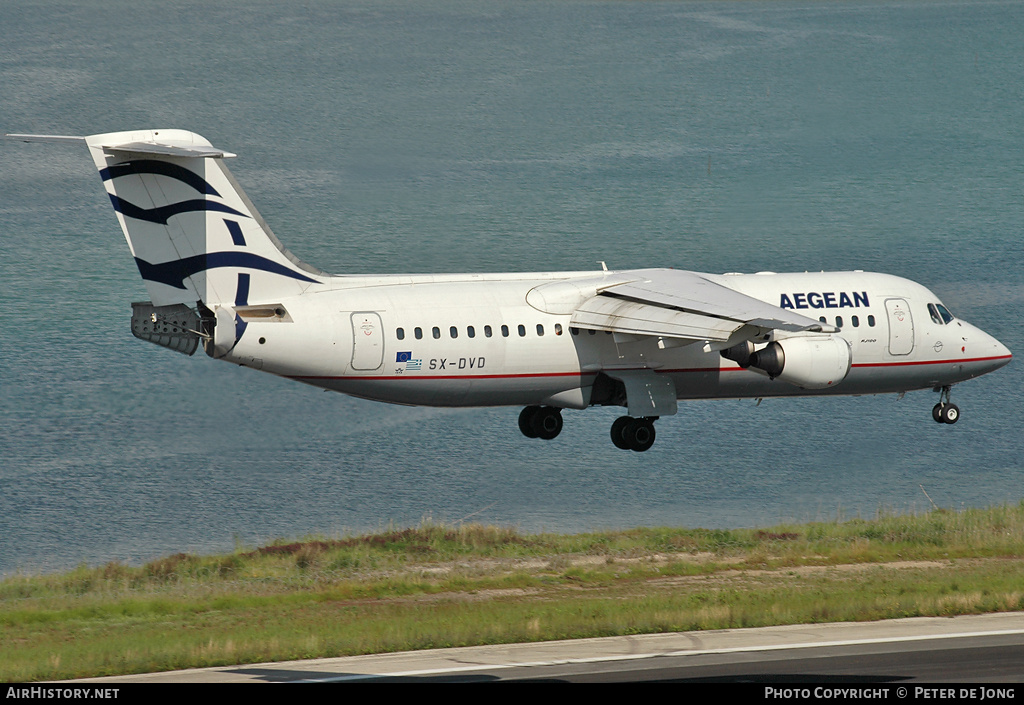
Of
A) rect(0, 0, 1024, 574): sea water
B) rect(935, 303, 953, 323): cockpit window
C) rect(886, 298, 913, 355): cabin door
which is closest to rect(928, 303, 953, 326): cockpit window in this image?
rect(935, 303, 953, 323): cockpit window

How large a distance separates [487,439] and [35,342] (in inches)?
1200

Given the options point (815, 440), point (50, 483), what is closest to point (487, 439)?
point (815, 440)

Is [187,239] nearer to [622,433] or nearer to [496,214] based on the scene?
[622,433]

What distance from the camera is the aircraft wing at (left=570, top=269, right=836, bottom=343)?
29.6m

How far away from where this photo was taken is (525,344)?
31.8 metres

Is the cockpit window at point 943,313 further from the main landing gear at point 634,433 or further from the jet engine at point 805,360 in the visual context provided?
the main landing gear at point 634,433

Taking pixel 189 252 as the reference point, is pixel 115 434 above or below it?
below

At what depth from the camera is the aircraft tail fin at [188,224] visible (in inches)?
1123

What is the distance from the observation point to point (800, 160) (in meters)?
118

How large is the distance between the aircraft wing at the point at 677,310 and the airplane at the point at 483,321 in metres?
0.05

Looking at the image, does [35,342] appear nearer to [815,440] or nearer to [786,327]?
[815,440]

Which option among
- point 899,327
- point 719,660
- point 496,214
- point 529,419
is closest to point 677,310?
point 529,419

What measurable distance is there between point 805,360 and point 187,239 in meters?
13.7

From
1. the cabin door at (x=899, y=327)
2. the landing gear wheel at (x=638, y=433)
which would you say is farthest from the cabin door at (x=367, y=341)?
the cabin door at (x=899, y=327)
